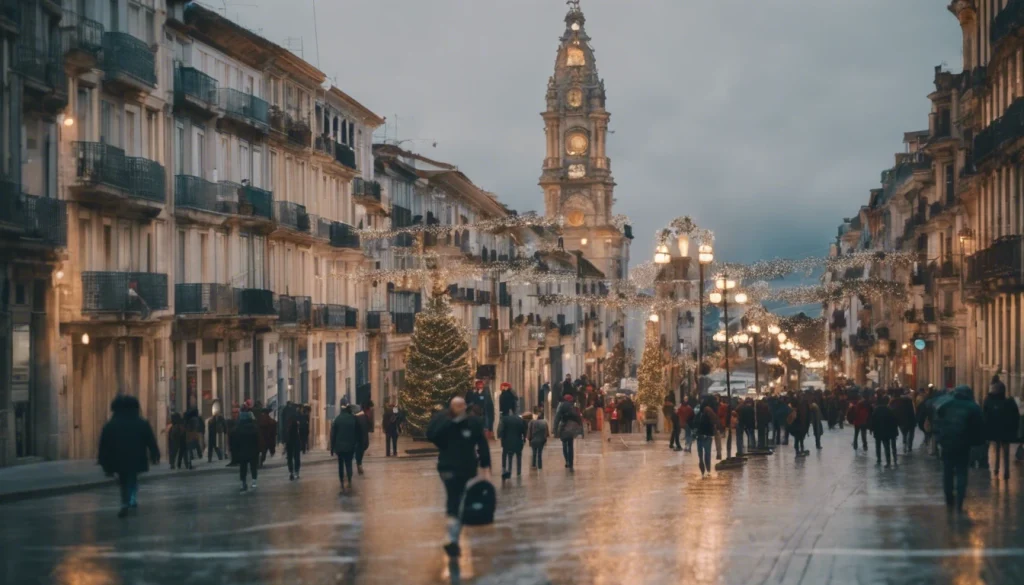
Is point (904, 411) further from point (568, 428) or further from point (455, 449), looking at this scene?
point (455, 449)

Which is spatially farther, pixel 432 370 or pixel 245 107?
pixel 432 370

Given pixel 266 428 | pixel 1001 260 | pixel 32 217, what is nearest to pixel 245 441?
pixel 266 428

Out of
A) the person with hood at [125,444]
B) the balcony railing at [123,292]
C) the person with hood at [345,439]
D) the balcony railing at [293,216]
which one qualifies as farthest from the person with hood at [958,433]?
the balcony railing at [293,216]

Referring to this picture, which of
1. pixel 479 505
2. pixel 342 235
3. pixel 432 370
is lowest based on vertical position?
pixel 479 505

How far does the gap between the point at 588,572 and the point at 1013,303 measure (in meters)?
35.0

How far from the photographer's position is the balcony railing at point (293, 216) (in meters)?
62.6

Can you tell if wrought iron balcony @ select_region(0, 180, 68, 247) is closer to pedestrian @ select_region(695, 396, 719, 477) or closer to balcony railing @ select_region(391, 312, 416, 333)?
pedestrian @ select_region(695, 396, 719, 477)

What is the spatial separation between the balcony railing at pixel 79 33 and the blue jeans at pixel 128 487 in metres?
20.1

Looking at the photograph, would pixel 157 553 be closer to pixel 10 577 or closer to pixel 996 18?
pixel 10 577

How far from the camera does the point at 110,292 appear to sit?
44.6 meters

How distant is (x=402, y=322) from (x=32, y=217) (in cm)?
4270

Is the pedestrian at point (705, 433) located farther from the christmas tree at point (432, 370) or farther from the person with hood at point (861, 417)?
the christmas tree at point (432, 370)

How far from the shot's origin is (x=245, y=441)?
3172 centimetres

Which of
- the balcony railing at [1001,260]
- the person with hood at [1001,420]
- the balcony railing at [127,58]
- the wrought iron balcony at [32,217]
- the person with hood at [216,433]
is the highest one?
the balcony railing at [127,58]
